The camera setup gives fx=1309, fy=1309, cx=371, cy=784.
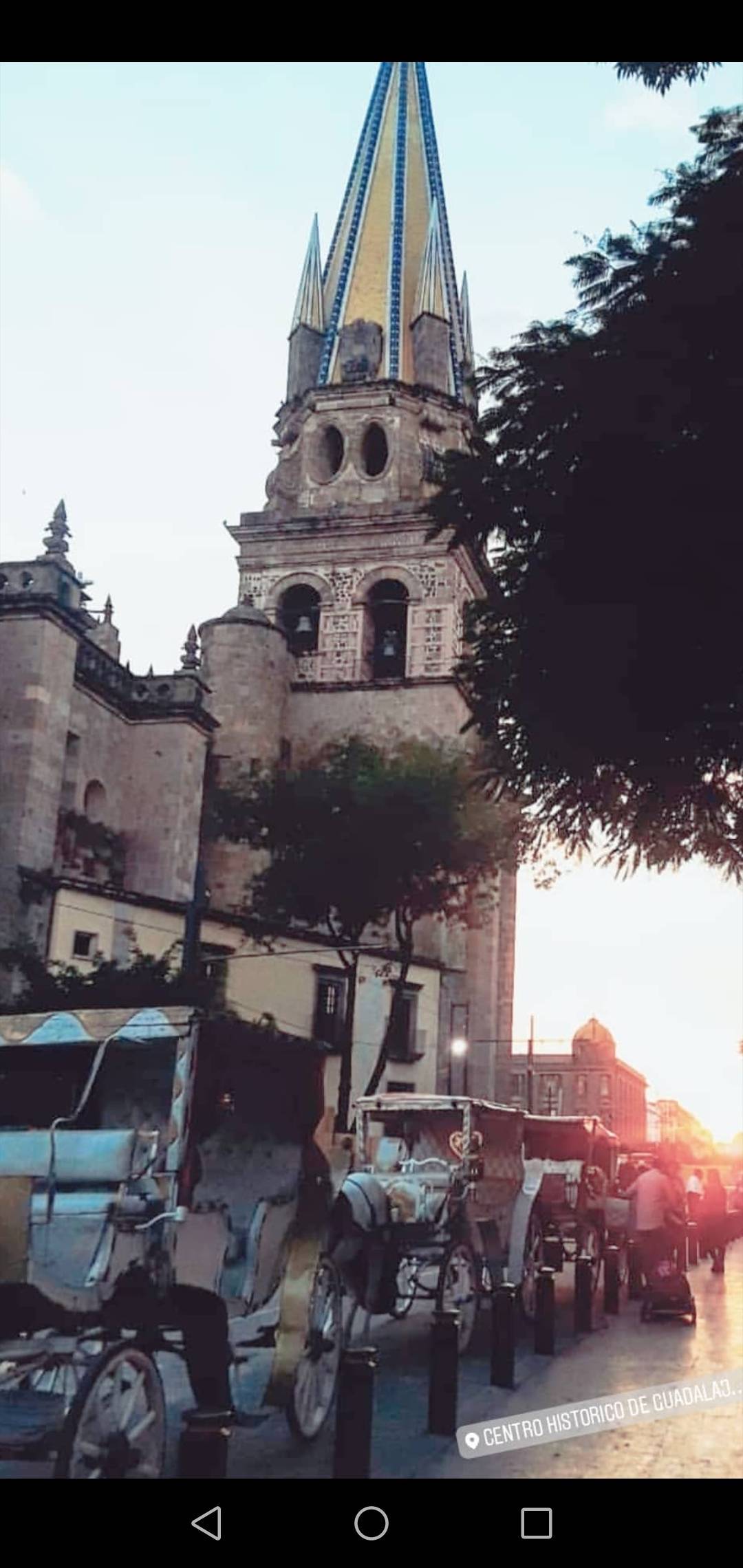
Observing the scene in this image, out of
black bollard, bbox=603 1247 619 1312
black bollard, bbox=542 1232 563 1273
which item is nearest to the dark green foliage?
black bollard, bbox=542 1232 563 1273

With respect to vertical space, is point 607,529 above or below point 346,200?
below

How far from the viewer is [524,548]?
1153 centimetres

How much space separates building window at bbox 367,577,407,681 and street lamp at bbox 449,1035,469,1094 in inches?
483

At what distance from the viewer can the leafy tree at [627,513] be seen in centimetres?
927

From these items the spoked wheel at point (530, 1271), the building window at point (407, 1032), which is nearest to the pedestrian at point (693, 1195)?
the spoked wheel at point (530, 1271)

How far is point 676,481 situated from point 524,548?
7.49ft

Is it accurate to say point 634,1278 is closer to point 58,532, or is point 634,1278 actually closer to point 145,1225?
point 145,1225

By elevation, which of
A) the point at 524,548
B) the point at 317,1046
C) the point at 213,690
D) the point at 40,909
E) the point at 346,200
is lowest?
the point at 317,1046

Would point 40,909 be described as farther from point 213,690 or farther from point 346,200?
point 346,200

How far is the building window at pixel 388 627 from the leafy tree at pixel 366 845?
40.6ft
